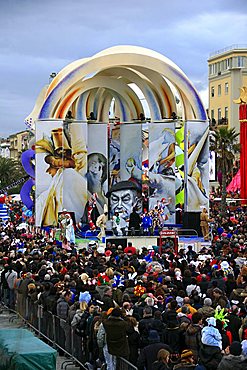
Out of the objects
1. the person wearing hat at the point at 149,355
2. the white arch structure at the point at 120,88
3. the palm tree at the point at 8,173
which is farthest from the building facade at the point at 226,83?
the person wearing hat at the point at 149,355

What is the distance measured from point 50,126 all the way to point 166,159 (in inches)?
215

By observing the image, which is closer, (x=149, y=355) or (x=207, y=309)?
(x=149, y=355)

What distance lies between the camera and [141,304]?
15.1m

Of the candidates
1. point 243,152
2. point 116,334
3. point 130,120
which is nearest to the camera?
point 116,334

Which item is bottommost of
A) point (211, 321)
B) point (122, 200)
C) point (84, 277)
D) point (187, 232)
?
point (211, 321)

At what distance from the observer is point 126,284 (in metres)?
17.7

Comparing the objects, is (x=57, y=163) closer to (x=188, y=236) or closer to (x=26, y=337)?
(x=188, y=236)

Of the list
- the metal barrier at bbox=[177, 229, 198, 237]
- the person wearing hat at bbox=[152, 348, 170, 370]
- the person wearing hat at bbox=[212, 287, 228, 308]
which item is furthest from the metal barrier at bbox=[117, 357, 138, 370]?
the metal barrier at bbox=[177, 229, 198, 237]

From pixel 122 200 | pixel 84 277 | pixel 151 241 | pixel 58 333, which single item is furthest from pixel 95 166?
pixel 58 333

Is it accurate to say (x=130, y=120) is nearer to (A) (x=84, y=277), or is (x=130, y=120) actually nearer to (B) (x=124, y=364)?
(A) (x=84, y=277)

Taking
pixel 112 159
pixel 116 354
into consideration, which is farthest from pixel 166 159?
pixel 116 354

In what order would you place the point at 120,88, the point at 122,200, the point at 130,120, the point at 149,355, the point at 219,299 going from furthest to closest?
the point at 130,120 → the point at 120,88 → the point at 122,200 → the point at 219,299 → the point at 149,355

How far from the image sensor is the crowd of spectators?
12.2m

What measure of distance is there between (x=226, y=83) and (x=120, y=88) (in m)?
43.7
